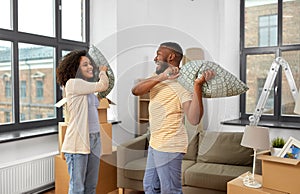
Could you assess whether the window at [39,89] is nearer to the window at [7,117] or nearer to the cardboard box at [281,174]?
the window at [7,117]

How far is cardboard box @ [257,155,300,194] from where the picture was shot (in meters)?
1.77

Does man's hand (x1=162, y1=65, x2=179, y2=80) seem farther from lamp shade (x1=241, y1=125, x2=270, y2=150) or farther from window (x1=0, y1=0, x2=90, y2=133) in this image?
window (x1=0, y1=0, x2=90, y2=133)

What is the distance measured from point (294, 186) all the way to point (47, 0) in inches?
111

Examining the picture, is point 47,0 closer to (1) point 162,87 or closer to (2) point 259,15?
(2) point 259,15

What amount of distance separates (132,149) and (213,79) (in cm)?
32

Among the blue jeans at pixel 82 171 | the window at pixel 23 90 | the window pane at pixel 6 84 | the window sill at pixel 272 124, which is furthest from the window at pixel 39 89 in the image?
the window sill at pixel 272 124

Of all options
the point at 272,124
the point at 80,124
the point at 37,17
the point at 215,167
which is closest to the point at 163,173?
the point at 80,124

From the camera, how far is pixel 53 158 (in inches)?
115

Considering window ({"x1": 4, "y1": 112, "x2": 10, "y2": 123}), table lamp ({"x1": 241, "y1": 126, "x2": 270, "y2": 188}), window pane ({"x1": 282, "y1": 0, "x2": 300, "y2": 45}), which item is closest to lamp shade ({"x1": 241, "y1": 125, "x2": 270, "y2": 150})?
table lamp ({"x1": 241, "y1": 126, "x2": 270, "y2": 188})

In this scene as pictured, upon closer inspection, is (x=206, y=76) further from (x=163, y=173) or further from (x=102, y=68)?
(x=163, y=173)

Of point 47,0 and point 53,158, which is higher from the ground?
point 47,0

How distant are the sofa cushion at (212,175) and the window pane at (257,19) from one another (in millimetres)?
1610

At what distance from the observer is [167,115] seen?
975mm

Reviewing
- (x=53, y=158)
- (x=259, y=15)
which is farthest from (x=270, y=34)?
(x=53, y=158)
